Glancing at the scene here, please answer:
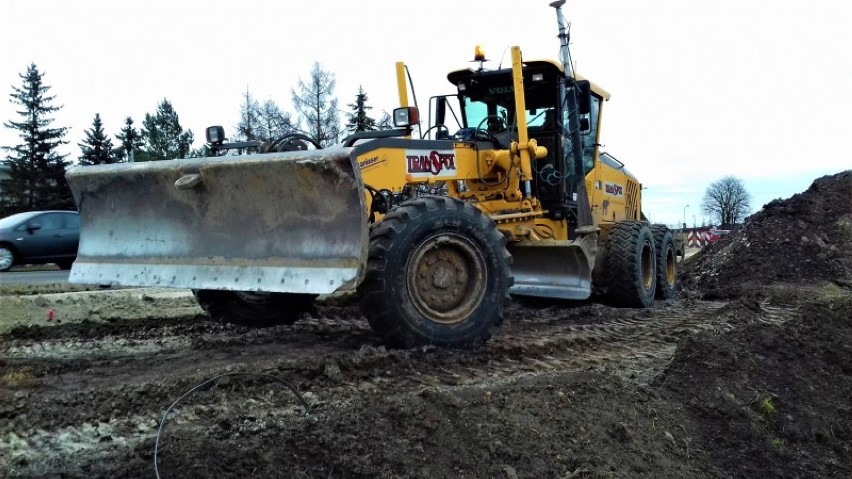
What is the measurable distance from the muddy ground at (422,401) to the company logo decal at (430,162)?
1.55 metres

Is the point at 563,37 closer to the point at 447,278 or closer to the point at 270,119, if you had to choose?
the point at 447,278

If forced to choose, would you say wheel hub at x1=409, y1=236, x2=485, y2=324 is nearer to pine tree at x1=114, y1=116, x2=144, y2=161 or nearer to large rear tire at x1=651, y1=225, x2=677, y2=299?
large rear tire at x1=651, y1=225, x2=677, y2=299

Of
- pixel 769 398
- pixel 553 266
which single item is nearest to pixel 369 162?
pixel 553 266

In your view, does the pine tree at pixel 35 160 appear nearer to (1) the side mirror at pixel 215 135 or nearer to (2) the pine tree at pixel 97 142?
(2) the pine tree at pixel 97 142

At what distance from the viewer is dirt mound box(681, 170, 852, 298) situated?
10920 millimetres

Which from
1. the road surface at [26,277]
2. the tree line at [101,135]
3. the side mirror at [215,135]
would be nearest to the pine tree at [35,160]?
the tree line at [101,135]

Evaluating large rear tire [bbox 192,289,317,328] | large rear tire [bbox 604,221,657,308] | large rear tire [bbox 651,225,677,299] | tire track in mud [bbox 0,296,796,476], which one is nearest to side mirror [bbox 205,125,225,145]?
large rear tire [bbox 192,289,317,328]

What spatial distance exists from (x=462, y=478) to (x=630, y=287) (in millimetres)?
5220

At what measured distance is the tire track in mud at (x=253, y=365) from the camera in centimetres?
366

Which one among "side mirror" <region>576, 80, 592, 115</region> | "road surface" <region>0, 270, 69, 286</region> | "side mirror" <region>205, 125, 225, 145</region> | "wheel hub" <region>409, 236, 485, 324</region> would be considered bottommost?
"road surface" <region>0, 270, 69, 286</region>

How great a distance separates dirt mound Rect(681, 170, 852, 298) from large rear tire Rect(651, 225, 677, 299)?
607 mm

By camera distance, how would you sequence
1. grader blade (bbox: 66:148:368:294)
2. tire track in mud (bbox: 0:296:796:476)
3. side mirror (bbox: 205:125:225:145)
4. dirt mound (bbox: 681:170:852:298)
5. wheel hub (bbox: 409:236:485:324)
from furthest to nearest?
dirt mound (bbox: 681:170:852:298)
side mirror (bbox: 205:125:225:145)
wheel hub (bbox: 409:236:485:324)
grader blade (bbox: 66:148:368:294)
tire track in mud (bbox: 0:296:796:476)

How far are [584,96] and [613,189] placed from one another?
1.86 metres

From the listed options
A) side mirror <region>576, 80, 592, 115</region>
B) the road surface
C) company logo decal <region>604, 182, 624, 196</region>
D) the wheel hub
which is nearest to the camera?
the wheel hub
